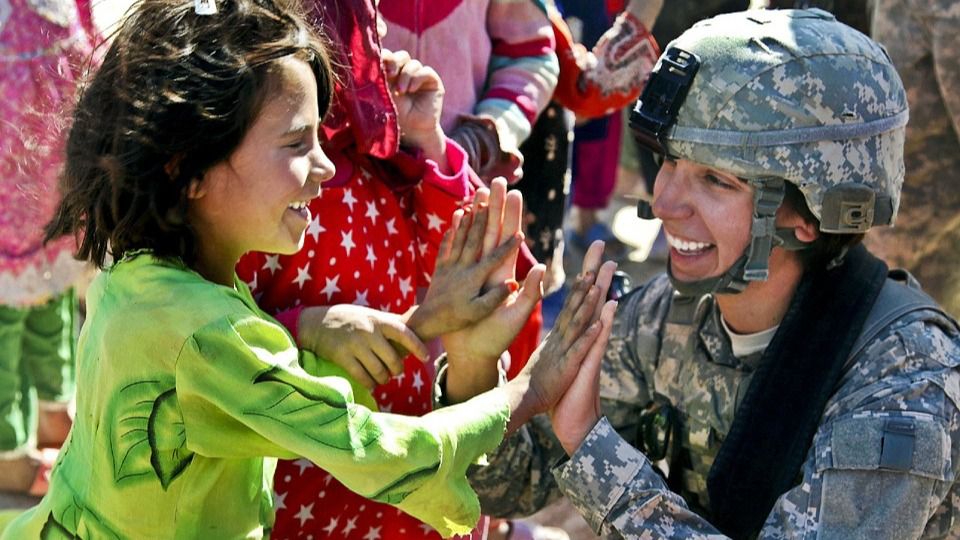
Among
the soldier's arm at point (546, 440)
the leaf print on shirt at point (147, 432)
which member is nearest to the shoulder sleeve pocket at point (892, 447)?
the soldier's arm at point (546, 440)

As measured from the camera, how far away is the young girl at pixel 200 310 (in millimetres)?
2242

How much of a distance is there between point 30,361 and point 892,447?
10.6 ft

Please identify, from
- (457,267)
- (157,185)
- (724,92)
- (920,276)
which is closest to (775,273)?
(724,92)

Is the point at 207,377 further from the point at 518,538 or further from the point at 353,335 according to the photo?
the point at 518,538

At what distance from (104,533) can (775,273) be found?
5.14 ft

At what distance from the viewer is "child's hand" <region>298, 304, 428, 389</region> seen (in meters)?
2.64

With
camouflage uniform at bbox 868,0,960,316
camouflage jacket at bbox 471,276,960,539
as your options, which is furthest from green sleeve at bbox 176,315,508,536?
camouflage uniform at bbox 868,0,960,316

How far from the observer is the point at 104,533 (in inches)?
91.7

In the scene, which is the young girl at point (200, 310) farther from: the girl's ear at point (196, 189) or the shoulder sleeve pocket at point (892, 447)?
the shoulder sleeve pocket at point (892, 447)

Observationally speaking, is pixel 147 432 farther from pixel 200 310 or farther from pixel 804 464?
pixel 804 464

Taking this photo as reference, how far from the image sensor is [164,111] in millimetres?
2256

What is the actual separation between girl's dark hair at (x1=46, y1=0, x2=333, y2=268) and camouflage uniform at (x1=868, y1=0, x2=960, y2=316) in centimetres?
307

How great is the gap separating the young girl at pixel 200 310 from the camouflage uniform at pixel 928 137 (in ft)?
9.80

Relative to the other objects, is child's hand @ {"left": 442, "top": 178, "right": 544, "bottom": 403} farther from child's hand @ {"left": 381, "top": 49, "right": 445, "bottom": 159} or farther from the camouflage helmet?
the camouflage helmet
